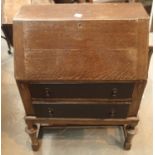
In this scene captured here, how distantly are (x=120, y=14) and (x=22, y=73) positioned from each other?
0.59m

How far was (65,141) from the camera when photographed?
180 cm

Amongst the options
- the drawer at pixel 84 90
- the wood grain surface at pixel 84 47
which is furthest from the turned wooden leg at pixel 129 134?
the wood grain surface at pixel 84 47

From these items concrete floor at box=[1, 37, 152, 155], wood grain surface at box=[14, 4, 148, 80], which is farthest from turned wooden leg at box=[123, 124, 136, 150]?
wood grain surface at box=[14, 4, 148, 80]

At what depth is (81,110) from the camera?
143 cm

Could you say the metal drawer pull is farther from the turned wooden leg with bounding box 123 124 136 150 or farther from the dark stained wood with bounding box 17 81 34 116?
the dark stained wood with bounding box 17 81 34 116

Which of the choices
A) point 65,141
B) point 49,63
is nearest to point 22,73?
point 49,63

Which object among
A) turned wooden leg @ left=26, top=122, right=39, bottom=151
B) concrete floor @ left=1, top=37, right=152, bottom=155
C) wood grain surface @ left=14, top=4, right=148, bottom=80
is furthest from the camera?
concrete floor @ left=1, top=37, right=152, bottom=155

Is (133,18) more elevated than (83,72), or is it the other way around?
(133,18)

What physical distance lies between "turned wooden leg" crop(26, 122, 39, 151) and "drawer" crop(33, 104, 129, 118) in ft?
0.38

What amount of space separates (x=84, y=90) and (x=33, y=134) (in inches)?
21.4

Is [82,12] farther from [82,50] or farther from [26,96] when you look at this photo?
[26,96]

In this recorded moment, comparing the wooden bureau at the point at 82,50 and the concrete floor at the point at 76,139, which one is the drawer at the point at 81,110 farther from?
the concrete floor at the point at 76,139

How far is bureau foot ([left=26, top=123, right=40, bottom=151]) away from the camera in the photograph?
155 cm

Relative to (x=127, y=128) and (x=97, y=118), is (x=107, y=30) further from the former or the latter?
(x=127, y=128)
